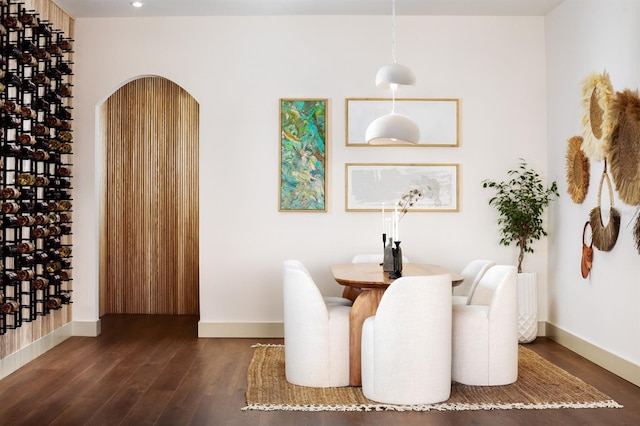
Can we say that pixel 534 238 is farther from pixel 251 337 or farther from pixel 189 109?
pixel 189 109

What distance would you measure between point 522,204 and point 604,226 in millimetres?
1082

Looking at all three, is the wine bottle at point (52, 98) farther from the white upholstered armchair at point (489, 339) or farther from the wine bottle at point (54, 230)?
the white upholstered armchair at point (489, 339)

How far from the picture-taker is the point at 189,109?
6.91 metres

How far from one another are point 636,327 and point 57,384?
3686mm

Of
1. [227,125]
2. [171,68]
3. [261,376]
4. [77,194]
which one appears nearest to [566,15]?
[227,125]

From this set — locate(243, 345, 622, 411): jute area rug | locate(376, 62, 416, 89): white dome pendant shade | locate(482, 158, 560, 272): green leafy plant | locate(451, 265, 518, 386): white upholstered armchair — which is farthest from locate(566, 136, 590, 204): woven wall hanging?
locate(376, 62, 416, 89): white dome pendant shade

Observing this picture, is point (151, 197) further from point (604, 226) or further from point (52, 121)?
point (604, 226)

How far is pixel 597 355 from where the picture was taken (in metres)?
4.61

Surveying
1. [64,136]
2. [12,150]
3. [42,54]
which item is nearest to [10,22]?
[42,54]

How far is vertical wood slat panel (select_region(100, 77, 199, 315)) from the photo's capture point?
6910 millimetres

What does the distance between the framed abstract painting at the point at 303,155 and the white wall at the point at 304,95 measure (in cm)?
7

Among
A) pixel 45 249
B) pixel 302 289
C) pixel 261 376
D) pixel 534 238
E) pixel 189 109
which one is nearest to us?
pixel 302 289

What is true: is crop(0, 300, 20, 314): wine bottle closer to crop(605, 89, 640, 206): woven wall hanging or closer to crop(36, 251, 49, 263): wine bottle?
crop(36, 251, 49, 263): wine bottle

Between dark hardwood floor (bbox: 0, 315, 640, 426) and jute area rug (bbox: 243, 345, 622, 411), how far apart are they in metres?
0.07
